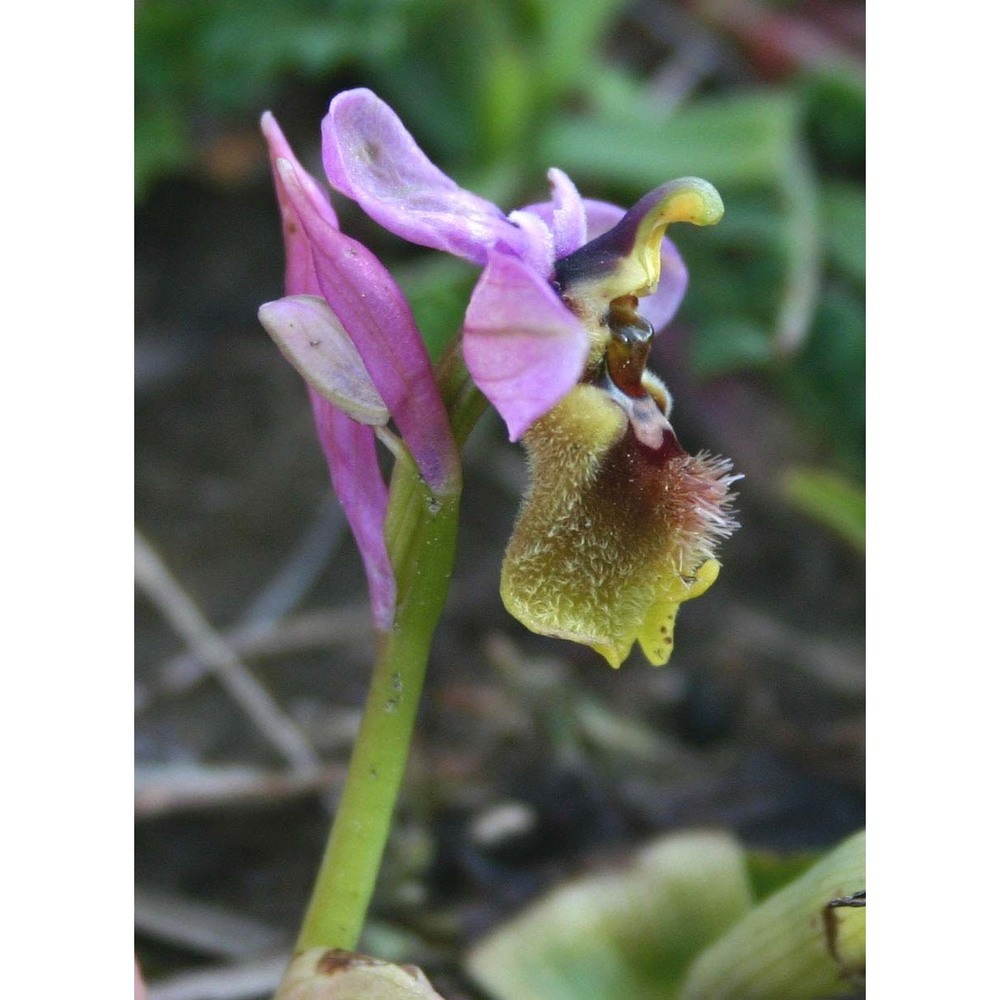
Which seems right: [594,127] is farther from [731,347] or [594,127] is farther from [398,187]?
[398,187]

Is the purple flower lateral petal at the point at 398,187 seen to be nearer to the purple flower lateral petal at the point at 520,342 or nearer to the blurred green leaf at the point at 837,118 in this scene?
the purple flower lateral petal at the point at 520,342

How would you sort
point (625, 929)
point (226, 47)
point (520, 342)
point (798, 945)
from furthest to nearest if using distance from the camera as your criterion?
point (226, 47) < point (625, 929) < point (798, 945) < point (520, 342)

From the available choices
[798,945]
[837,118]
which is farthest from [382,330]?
[837,118]

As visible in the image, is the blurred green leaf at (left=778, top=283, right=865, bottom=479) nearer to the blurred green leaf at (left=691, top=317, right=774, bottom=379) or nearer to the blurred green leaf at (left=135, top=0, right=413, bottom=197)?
the blurred green leaf at (left=691, top=317, right=774, bottom=379)


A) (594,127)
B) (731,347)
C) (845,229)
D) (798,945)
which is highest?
(594,127)
